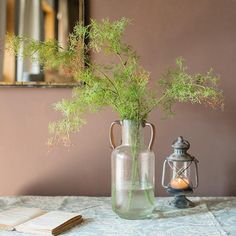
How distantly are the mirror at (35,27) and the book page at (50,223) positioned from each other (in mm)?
610

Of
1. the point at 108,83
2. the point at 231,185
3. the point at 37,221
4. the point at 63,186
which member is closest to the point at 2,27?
the point at 108,83

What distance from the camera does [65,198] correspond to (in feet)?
5.17

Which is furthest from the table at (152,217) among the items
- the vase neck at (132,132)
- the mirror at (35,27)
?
the mirror at (35,27)

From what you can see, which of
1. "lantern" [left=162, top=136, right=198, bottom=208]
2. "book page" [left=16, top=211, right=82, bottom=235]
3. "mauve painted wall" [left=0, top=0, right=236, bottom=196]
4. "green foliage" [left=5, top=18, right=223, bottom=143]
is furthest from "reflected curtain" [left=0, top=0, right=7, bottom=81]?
"lantern" [left=162, top=136, right=198, bottom=208]

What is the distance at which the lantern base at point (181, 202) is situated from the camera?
1.42 metres

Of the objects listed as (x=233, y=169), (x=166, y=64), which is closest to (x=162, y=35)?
(x=166, y=64)

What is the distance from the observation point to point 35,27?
1646 mm

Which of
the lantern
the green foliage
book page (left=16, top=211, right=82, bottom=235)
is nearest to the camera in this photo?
book page (left=16, top=211, right=82, bottom=235)

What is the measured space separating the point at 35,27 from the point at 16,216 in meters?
0.83

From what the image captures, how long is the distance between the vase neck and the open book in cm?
31

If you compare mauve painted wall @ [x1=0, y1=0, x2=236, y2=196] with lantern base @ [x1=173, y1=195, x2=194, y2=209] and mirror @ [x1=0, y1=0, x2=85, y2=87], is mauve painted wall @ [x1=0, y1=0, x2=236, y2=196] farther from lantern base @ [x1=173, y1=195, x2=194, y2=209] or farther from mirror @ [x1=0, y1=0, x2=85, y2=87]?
lantern base @ [x1=173, y1=195, x2=194, y2=209]

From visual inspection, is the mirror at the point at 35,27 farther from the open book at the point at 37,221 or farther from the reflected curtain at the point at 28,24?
the open book at the point at 37,221

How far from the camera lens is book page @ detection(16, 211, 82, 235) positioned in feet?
3.74

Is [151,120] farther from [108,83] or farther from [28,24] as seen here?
[28,24]
